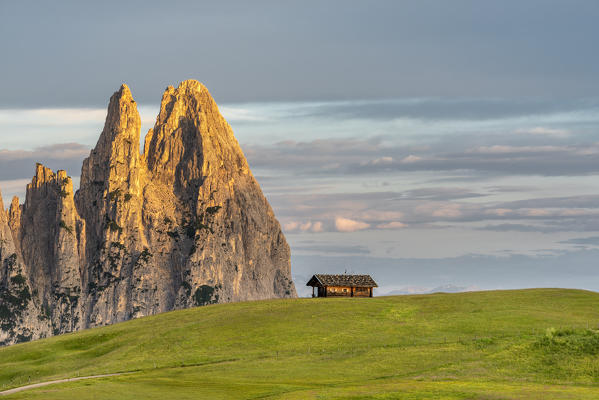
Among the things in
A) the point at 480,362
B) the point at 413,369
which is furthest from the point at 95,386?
the point at 480,362

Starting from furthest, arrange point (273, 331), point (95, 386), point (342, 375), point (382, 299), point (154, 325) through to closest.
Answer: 1. point (382, 299)
2. point (154, 325)
3. point (273, 331)
4. point (342, 375)
5. point (95, 386)

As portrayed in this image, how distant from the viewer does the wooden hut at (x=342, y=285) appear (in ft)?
549

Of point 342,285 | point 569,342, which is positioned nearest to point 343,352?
point 569,342

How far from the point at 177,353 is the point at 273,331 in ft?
49.3

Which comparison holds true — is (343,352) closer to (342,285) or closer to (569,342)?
(569,342)

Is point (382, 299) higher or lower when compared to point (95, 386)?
higher

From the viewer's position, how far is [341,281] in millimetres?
168875

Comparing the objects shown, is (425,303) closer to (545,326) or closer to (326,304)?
(326,304)

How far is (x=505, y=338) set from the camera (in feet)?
323

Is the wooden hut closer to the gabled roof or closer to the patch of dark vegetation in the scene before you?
the gabled roof

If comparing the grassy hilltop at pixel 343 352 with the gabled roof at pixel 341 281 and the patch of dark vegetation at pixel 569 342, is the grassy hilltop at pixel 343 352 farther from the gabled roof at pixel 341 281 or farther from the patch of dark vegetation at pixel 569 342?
the gabled roof at pixel 341 281

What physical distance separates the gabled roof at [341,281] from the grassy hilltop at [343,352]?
2123 centimetres

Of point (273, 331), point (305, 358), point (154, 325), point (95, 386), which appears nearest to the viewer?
point (95, 386)

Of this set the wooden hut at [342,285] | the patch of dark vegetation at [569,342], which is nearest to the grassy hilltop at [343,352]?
the patch of dark vegetation at [569,342]
